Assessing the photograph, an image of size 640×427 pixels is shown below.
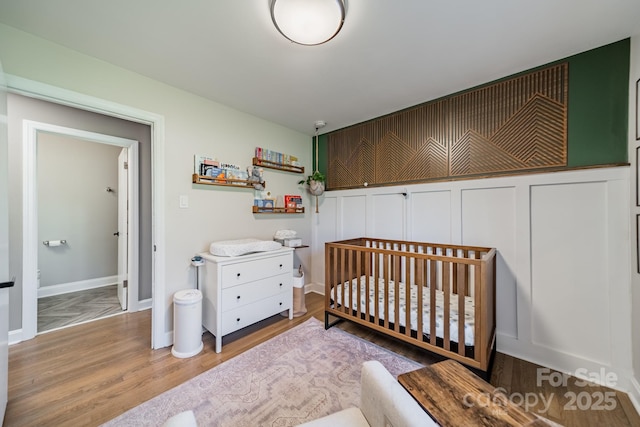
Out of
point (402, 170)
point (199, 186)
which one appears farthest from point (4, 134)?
point (402, 170)

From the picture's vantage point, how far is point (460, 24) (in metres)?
1.49

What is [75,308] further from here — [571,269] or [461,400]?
[571,269]

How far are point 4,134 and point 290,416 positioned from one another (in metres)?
2.28

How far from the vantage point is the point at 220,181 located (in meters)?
2.53

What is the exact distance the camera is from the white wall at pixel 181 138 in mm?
1658

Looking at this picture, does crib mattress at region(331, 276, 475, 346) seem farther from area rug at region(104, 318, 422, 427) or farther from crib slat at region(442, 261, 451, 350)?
area rug at region(104, 318, 422, 427)

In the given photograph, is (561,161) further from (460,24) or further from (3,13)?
(3,13)

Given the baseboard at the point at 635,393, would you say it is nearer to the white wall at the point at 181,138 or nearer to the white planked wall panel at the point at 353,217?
the white planked wall panel at the point at 353,217

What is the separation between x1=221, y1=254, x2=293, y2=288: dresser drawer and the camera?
216 centimetres

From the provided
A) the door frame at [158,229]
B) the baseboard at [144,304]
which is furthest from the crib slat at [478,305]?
the baseboard at [144,304]

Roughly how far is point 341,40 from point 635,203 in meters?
2.23

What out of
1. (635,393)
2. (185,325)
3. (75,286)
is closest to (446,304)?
(635,393)

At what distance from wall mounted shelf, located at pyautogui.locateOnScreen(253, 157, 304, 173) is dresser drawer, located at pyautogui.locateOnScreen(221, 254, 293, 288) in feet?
3.81

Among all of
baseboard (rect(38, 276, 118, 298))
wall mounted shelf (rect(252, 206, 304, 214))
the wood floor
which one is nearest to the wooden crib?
the wood floor
